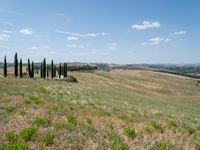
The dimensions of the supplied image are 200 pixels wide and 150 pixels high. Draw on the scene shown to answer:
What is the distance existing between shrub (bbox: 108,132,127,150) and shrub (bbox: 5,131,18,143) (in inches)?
118

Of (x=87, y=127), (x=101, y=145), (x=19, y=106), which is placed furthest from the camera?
(x=19, y=106)

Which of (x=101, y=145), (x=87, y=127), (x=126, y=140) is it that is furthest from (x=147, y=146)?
(x=87, y=127)

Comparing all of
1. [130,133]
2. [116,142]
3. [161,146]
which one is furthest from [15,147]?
[130,133]

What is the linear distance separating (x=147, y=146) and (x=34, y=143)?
3.67m

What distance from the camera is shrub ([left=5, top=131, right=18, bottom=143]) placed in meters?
8.28

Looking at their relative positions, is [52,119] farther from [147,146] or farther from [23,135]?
[147,146]

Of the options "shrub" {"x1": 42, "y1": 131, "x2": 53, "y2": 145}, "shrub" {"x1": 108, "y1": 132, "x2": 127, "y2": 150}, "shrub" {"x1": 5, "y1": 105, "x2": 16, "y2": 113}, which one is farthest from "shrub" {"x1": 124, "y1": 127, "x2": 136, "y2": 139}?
"shrub" {"x1": 5, "y1": 105, "x2": 16, "y2": 113}

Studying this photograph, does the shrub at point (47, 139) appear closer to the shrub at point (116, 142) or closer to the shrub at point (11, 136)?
the shrub at point (11, 136)

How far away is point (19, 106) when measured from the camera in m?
14.1

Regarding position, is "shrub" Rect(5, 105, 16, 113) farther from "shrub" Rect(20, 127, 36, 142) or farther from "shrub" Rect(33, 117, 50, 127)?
"shrub" Rect(20, 127, 36, 142)

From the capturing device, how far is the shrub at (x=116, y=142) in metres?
8.47

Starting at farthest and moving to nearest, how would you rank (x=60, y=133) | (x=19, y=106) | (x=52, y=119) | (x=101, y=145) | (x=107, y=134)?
1. (x=19, y=106)
2. (x=52, y=119)
3. (x=107, y=134)
4. (x=60, y=133)
5. (x=101, y=145)

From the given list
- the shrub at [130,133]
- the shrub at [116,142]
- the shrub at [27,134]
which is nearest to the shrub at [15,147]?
the shrub at [27,134]

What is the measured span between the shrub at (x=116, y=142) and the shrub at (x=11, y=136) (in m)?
3.00
